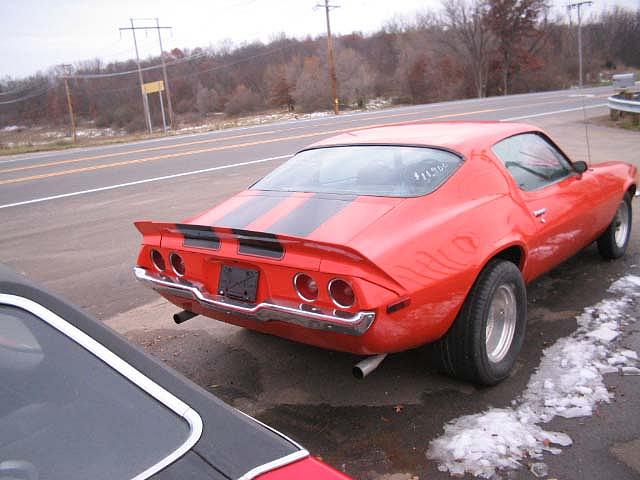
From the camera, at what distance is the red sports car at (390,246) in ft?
9.25

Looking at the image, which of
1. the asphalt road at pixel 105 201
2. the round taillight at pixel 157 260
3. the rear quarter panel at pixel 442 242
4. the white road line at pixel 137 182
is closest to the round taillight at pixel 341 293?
the rear quarter panel at pixel 442 242

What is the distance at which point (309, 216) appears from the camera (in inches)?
128

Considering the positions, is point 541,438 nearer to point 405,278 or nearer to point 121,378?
point 405,278

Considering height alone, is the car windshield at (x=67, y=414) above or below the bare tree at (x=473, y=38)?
below

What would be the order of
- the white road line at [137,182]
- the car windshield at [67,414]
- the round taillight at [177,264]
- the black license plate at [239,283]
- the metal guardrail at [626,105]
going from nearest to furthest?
the car windshield at [67,414], the black license plate at [239,283], the round taillight at [177,264], the white road line at [137,182], the metal guardrail at [626,105]

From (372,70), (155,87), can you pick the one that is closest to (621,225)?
(155,87)

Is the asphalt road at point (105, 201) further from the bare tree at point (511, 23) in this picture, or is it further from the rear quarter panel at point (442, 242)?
the bare tree at point (511, 23)

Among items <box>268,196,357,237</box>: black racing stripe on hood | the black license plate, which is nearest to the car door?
<box>268,196,357,237</box>: black racing stripe on hood

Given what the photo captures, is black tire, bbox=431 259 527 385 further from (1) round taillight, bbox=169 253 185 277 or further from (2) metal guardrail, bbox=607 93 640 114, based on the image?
(2) metal guardrail, bbox=607 93 640 114

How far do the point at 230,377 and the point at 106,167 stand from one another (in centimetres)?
1298

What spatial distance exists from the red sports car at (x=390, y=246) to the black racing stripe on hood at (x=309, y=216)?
1 cm

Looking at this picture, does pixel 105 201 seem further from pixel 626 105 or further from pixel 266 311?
pixel 626 105

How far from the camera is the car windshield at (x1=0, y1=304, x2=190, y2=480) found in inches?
49.9

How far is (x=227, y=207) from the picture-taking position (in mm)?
3803
